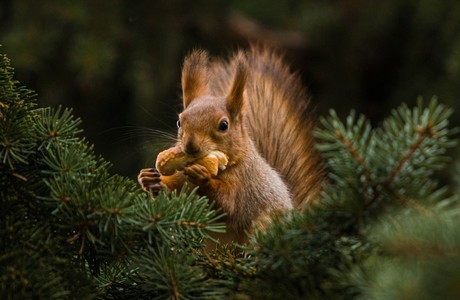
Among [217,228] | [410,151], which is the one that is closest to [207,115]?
[217,228]

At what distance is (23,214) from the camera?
0.98 meters

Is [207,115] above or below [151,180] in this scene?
above

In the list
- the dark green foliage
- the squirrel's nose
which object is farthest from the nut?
the dark green foliage

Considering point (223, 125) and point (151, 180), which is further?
point (223, 125)

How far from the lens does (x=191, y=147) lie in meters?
1.44

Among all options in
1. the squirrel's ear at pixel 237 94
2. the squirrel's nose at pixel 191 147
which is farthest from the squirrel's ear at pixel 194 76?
the squirrel's nose at pixel 191 147

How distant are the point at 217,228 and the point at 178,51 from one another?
181 centimetres

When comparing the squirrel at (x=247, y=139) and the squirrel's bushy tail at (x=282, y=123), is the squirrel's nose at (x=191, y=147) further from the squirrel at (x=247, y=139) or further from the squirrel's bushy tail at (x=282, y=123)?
the squirrel's bushy tail at (x=282, y=123)

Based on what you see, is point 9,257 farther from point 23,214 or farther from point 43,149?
point 43,149

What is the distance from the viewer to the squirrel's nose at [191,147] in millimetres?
1442

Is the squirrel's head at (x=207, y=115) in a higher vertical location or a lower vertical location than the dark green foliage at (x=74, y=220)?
higher

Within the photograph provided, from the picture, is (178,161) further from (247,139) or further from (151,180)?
(247,139)

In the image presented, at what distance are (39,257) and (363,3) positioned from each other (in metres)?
2.56

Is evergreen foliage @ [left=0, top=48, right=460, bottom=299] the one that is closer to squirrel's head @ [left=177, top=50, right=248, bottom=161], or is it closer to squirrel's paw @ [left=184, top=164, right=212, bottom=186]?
squirrel's paw @ [left=184, top=164, right=212, bottom=186]
